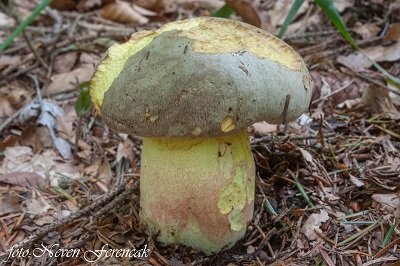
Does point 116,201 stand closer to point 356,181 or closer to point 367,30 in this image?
point 356,181

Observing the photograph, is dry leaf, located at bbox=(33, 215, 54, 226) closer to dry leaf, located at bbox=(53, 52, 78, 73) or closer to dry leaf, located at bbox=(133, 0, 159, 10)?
dry leaf, located at bbox=(53, 52, 78, 73)

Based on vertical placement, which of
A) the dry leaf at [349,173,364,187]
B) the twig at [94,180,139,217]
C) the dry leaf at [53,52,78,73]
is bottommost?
the dry leaf at [53,52,78,73]

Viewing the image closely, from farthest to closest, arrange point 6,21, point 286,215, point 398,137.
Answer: point 6,21 < point 398,137 < point 286,215

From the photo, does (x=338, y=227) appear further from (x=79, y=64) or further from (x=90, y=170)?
(x=79, y=64)

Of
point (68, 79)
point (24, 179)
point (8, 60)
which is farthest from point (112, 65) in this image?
point (8, 60)

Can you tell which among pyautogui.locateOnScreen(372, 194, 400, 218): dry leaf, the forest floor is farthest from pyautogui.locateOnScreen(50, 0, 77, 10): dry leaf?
pyautogui.locateOnScreen(372, 194, 400, 218): dry leaf

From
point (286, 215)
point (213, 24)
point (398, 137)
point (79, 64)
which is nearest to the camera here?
point (213, 24)

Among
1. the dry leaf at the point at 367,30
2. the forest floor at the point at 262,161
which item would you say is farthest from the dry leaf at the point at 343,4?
the dry leaf at the point at 367,30

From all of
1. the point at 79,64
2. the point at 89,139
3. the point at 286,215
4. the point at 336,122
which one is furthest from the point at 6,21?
the point at 286,215
